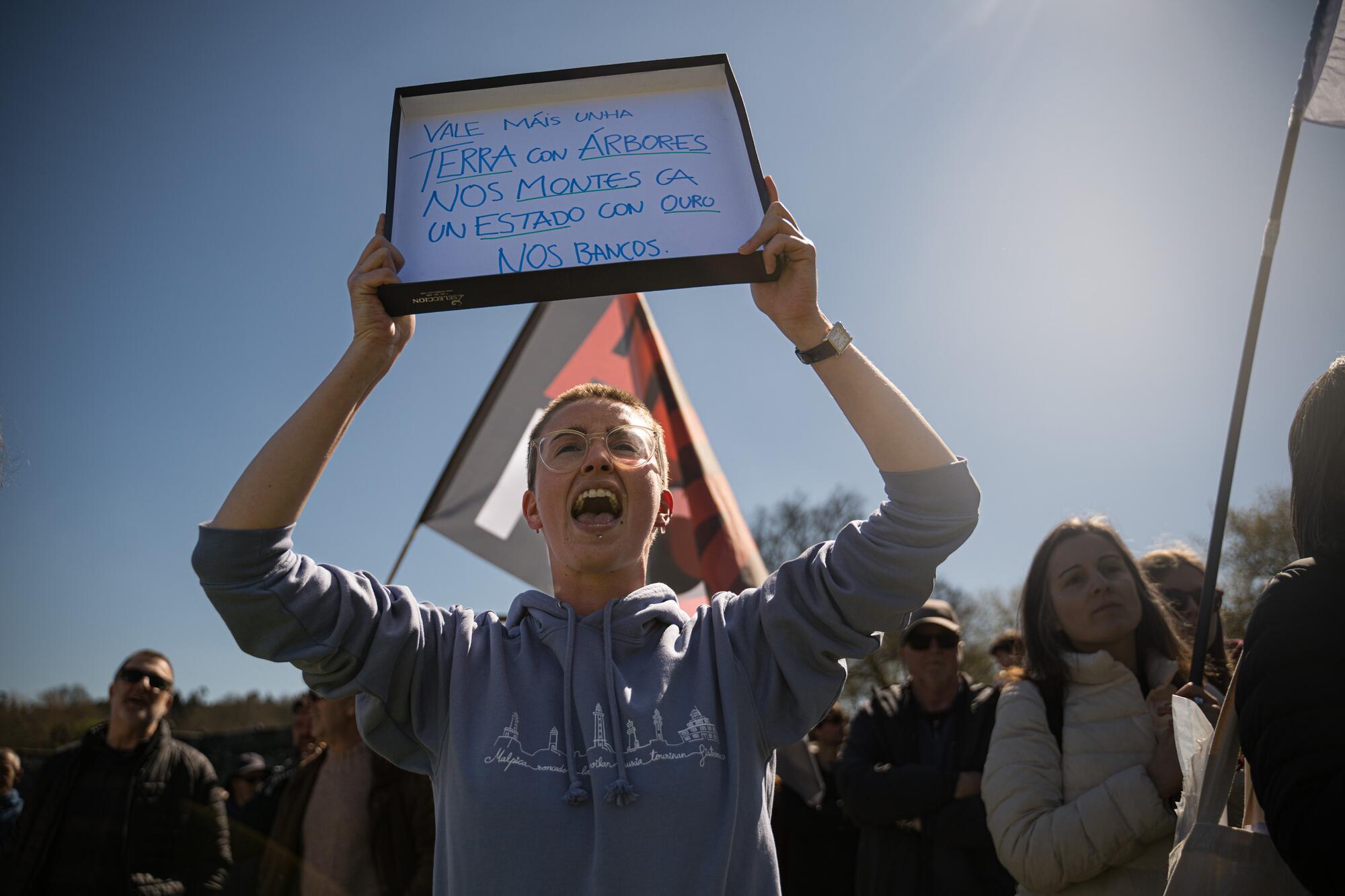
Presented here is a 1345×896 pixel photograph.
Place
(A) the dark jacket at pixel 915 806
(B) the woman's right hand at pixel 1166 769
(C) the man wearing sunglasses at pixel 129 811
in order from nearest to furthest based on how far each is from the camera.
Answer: (B) the woman's right hand at pixel 1166 769
(A) the dark jacket at pixel 915 806
(C) the man wearing sunglasses at pixel 129 811

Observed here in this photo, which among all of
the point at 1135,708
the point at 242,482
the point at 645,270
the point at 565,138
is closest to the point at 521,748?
the point at 242,482

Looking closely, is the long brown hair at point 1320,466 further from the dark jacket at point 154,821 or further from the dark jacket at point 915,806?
the dark jacket at point 154,821

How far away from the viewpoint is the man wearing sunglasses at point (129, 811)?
432 cm

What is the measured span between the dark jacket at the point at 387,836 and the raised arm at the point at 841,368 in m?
2.97

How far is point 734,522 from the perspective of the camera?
564cm

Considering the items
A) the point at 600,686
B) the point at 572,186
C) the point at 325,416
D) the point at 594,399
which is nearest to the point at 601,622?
the point at 600,686

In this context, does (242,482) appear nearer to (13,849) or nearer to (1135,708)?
(1135,708)

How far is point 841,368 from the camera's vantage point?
1963mm

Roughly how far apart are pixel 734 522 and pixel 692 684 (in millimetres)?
3768

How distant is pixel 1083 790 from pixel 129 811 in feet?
14.2

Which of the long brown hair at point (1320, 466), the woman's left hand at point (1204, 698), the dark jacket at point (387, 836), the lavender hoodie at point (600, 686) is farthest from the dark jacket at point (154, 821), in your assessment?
the long brown hair at point (1320, 466)

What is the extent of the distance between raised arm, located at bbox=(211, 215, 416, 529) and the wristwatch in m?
0.90

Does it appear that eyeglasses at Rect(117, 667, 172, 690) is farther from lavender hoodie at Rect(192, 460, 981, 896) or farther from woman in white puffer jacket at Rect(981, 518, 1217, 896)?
woman in white puffer jacket at Rect(981, 518, 1217, 896)

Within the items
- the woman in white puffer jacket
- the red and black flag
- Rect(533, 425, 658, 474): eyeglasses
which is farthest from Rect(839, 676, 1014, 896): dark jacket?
Result: Rect(533, 425, 658, 474): eyeglasses
